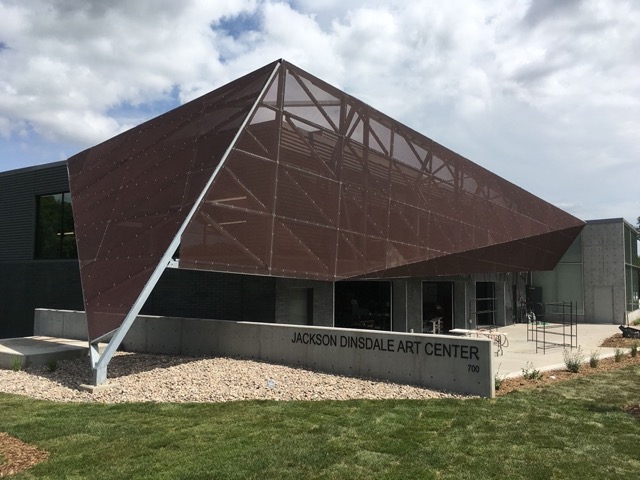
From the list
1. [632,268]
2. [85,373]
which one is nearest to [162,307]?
[85,373]

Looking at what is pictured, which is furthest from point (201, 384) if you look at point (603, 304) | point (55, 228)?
point (603, 304)

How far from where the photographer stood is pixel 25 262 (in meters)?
23.0

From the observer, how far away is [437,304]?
77.0 feet

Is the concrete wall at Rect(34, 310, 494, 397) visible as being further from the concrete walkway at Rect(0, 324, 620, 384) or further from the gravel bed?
the concrete walkway at Rect(0, 324, 620, 384)

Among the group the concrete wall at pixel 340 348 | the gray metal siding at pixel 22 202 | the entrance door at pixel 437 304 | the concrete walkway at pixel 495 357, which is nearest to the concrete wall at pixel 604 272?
the entrance door at pixel 437 304

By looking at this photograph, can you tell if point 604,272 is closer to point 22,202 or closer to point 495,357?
point 495,357

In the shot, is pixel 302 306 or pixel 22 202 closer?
pixel 302 306

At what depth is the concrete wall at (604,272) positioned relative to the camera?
3197cm

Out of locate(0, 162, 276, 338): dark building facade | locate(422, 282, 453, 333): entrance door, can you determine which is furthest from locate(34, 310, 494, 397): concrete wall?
locate(422, 282, 453, 333): entrance door

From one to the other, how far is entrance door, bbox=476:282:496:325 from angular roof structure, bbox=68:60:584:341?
25.9 ft

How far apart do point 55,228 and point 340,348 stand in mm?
16514

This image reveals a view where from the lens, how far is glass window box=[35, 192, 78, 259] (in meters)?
22.1

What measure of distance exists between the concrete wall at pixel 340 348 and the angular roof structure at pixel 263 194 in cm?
195

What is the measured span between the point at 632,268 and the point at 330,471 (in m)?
37.8
